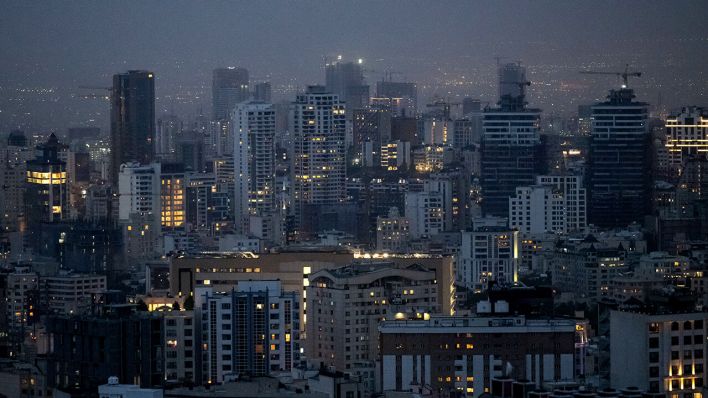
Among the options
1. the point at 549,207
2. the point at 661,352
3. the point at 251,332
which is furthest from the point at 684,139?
the point at 661,352

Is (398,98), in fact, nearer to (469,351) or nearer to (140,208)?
(140,208)

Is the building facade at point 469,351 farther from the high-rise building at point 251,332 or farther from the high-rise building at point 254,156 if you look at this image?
the high-rise building at point 254,156

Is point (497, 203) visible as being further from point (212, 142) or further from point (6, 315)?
point (6, 315)

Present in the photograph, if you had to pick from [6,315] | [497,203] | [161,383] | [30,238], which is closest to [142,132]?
[497,203]

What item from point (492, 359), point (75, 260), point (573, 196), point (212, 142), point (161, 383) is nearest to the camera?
point (161, 383)

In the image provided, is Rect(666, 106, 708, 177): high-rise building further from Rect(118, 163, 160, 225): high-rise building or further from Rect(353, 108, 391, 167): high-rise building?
Rect(118, 163, 160, 225): high-rise building

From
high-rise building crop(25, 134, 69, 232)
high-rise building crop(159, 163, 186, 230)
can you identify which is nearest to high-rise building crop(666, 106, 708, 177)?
high-rise building crop(159, 163, 186, 230)
